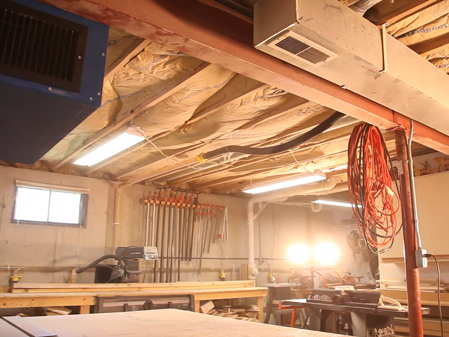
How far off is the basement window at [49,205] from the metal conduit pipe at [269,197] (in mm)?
2740

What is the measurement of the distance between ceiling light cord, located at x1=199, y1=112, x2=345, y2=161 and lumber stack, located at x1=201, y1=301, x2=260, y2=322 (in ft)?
7.71

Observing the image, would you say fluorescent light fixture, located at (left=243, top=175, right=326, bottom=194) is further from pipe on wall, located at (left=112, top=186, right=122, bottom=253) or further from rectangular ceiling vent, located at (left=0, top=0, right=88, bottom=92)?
rectangular ceiling vent, located at (left=0, top=0, right=88, bottom=92)

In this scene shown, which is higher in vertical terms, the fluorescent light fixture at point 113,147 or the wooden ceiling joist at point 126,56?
the wooden ceiling joist at point 126,56

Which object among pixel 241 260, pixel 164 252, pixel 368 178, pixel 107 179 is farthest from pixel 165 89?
pixel 241 260

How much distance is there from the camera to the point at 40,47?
1.37 m

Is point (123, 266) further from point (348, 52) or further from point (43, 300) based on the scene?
point (348, 52)

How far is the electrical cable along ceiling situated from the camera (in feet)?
9.21

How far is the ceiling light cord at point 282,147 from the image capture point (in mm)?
3025

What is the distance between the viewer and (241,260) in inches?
276

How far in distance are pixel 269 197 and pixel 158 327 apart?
15.9 feet

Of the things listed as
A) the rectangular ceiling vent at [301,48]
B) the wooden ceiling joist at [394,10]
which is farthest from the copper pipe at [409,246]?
the rectangular ceiling vent at [301,48]

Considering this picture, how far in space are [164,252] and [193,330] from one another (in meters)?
4.36

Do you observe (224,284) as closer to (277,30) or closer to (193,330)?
(193,330)

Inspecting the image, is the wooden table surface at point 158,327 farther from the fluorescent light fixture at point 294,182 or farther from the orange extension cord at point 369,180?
the fluorescent light fixture at point 294,182
